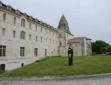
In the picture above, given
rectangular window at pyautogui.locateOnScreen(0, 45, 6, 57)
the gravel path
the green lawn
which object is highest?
rectangular window at pyautogui.locateOnScreen(0, 45, 6, 57)

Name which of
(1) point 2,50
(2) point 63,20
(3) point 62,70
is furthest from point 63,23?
(3) point 62,70

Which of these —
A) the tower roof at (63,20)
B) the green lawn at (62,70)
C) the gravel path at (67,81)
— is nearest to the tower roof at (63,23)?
the tower roof at (63,20)

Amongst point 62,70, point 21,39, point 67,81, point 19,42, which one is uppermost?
point 21,39

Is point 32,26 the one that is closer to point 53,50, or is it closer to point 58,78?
point 53,50

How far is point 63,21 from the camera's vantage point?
70812 mm

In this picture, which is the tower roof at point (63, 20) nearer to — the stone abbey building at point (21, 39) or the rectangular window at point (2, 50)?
the stone abbey building at point (21, 39)

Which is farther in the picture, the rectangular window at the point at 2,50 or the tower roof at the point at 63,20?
the tower roof at the point at 63,20

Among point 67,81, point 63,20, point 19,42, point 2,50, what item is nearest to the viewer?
point 67,81

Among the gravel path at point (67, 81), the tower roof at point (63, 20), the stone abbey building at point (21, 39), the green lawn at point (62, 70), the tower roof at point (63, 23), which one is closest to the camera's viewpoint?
the gravel path at point (67, 81)

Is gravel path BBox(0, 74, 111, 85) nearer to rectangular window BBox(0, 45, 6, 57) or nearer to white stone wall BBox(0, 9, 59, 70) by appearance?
rectangular window BBox(0, 45, 6, 57)

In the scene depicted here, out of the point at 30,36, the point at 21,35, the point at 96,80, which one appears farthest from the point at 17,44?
the point at 96,80

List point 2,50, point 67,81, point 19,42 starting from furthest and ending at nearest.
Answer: point 19,42 < point 2,50 < point 67,81

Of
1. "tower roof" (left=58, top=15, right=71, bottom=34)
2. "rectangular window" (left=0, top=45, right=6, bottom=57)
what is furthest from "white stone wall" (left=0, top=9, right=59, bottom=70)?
"tower roof" (left=58, top=15, right=71, bottom=34)

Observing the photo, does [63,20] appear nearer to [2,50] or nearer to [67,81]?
[2,50]
